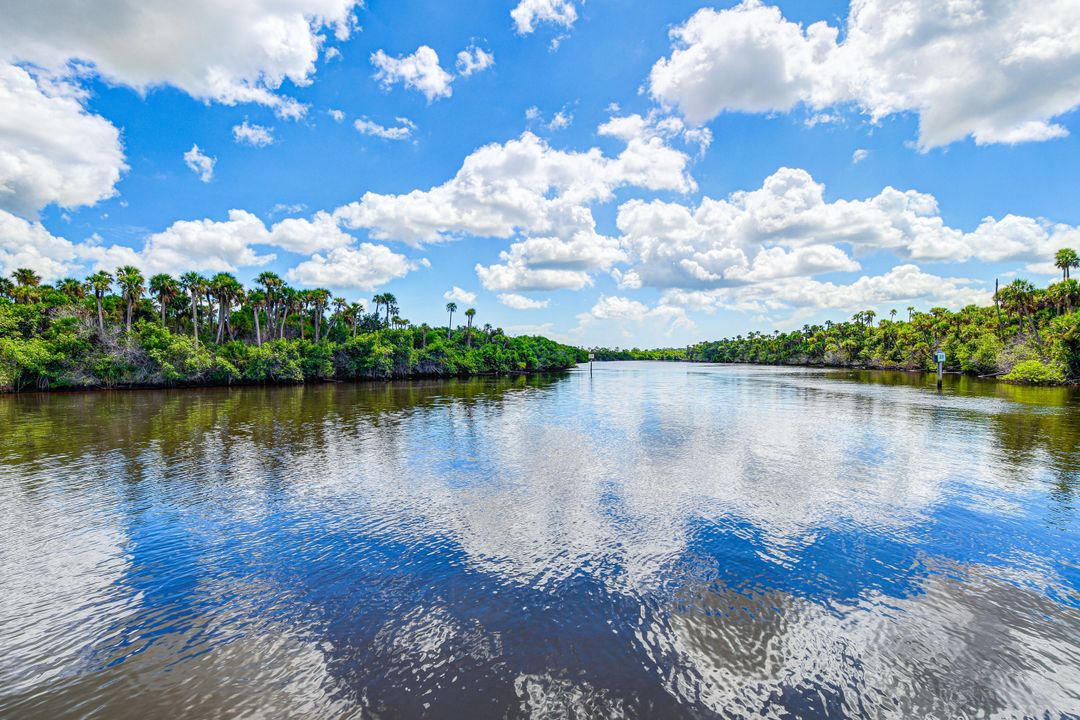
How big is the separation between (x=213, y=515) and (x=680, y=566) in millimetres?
15390

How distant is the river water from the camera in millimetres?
7195

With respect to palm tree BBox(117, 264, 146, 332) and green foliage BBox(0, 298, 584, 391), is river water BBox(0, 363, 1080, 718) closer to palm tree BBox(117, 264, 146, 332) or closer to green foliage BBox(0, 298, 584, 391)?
green foliage BBox(0, 298, 584, 391)

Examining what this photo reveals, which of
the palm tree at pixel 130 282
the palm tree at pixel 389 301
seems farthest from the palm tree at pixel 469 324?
the palm tree at pixel 130 282

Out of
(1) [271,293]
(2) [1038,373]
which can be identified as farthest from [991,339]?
(1) [271,293]

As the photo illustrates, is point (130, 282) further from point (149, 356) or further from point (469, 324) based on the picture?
point (469, 324)

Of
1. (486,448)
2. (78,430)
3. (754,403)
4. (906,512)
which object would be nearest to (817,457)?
(906,512)

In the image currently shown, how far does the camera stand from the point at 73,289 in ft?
229

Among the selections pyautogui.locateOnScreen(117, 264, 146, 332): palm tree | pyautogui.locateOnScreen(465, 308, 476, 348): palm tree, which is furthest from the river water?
pyautogui.locateOnScreen(465, 308, 476, 348): palm tree

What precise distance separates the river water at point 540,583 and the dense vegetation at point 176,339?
156 feet

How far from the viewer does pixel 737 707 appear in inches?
269

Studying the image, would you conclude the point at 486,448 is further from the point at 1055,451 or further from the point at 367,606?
the point at 1055,451

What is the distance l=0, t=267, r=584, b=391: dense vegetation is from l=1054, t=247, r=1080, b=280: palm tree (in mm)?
114483

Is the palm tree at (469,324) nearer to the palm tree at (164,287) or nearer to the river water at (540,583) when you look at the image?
the palm tree at (164,287)

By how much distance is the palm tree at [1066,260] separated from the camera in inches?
2817
